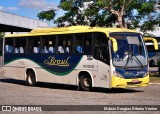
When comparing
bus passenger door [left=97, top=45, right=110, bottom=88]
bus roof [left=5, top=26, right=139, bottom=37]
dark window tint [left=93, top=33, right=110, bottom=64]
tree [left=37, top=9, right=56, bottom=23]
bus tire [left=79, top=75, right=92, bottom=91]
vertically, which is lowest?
bus tire [left=79, top=75, right=92, bottom=91]

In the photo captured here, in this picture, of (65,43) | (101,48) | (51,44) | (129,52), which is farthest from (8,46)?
(129,52)

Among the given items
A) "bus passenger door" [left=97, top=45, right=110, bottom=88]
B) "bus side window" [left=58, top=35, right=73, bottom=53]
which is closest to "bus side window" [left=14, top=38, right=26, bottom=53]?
"bus side window" [left=58, top=35, right=73, bottom=53]

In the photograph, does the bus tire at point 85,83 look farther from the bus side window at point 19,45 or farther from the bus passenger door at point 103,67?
the bus side window at point 19,45

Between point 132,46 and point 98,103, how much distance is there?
5.00m

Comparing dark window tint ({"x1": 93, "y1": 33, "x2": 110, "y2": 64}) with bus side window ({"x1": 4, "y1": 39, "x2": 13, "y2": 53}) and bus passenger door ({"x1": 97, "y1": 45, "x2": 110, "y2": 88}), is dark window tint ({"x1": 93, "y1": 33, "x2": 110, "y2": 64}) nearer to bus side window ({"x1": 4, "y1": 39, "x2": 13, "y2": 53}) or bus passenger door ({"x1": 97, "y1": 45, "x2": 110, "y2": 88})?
bus passenger door ({"x1": 97, "y1": 45, "x2": 110, "y2": 88})

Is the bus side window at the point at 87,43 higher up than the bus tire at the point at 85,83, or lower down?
higher up

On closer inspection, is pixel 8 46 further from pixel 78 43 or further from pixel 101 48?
pixel 101 48

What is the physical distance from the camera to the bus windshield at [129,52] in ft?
57.7

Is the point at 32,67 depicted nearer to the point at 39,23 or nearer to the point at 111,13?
the point at 111,13

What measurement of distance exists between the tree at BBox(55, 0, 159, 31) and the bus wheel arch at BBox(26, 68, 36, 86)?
7120 millimetres

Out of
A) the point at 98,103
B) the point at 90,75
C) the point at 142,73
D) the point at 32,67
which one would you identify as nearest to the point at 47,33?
the point at 32,67

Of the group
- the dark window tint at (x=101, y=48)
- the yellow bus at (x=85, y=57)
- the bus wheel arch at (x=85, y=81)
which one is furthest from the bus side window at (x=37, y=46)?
the dark window tint at (x=101, y=48)

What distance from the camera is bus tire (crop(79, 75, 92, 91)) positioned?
18.6m

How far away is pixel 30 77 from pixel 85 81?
14.4ft
